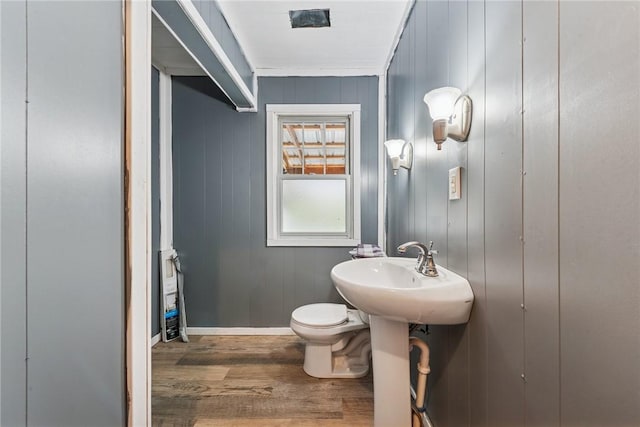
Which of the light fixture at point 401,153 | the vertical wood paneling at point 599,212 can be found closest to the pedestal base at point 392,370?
the vertical wood paneling at point 599,212

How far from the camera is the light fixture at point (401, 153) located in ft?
5.41

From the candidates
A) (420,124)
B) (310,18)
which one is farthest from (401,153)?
(310,18)

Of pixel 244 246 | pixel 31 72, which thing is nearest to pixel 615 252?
pixel 31 72

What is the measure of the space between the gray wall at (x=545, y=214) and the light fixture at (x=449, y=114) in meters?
0.04

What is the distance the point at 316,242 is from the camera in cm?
252

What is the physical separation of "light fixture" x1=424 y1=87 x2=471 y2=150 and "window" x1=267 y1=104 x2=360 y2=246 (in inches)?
57.9

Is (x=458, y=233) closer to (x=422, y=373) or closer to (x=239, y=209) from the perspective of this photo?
(x=422, y=373)

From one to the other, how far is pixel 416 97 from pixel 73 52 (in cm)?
150

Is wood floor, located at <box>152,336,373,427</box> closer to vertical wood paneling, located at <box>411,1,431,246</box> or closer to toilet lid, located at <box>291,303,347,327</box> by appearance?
toilet lid, located at <box>291,303,347,327</box>

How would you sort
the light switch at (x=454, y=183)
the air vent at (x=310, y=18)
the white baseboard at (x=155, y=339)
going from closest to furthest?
the light switch at (x=454, y=183), the air vent at (x=310, y=18), the white baseboard at (x=155, y=339)

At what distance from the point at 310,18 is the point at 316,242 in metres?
1.72

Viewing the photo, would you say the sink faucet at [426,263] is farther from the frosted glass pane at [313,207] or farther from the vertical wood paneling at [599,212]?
the frosted glass pane at [313,207]

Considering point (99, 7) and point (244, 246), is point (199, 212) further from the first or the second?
point (99, 7)

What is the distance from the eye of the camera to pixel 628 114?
0.47m
